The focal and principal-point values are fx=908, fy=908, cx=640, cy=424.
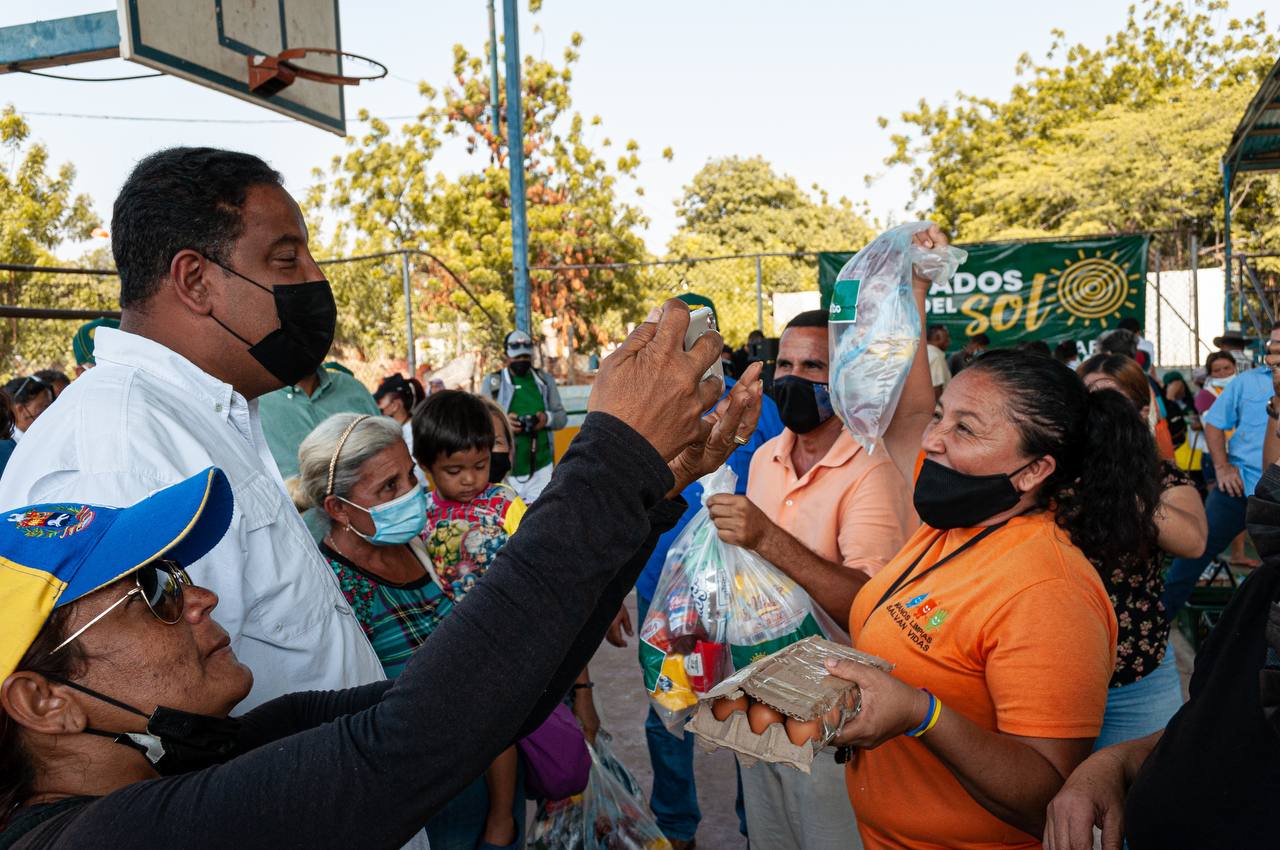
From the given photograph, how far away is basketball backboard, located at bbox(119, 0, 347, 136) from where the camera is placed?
378 cm

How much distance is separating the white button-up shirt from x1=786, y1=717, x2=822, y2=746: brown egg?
0.82m

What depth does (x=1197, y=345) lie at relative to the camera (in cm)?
1159

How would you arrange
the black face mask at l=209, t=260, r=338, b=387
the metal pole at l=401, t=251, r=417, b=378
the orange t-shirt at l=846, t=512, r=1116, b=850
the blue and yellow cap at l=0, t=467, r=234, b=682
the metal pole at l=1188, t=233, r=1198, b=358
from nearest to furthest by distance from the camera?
the blue and yellow cap at l=0, t=467, r=234, b=682, the orange t-shirt at l=846, t=512, r=1116, b=850, the black face mask at l=209, t=260, r=338, b=387, the metal pole at l=401, t=251, r=417, b=378, the metal pole at l=1188, t=233, r=1198, b=358

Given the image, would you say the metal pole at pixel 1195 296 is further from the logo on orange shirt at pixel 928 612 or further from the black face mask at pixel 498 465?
the logo on orange shirt at pixel 928 612

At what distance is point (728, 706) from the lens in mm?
1420

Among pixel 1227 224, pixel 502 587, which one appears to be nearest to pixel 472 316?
pixel 1227 224

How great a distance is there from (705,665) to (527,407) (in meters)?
4.43

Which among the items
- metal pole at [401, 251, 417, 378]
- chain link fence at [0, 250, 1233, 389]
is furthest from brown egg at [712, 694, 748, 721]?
chain link fence at [0, 250, 1233, 389]

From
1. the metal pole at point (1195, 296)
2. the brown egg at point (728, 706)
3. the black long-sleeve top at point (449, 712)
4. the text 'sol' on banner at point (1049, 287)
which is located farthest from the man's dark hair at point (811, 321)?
the metal pole at point (1195, 296)

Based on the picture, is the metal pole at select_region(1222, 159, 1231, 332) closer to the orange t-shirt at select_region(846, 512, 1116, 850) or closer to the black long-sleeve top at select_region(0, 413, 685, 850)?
the orange t-shirt at select_region(846, 512, 1116, 850)

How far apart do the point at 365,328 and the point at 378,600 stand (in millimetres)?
16386

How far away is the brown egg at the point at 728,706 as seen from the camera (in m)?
1.42

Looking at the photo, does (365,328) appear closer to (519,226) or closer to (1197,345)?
(519,226)

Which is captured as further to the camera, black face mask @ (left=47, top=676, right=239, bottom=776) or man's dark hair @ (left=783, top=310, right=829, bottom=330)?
man's dark hair @ (left=783, top=310, right=829, bottom=330)
